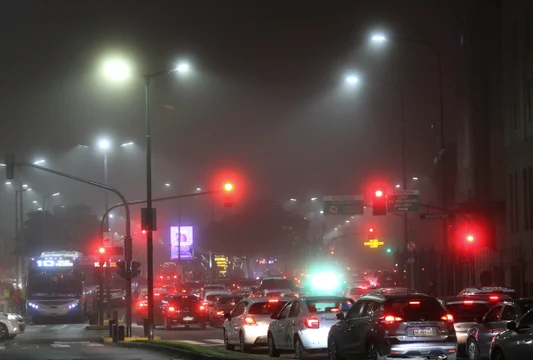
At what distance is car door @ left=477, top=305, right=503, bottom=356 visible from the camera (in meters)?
20.1

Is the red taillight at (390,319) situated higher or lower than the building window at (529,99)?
lower

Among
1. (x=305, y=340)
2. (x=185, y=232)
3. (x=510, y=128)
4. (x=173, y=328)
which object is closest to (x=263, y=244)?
(x=185, y=232)

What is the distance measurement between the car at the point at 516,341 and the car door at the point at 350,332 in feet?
10.7

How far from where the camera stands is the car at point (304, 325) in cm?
2275

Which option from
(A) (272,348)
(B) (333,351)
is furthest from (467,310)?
(A) (272,348)

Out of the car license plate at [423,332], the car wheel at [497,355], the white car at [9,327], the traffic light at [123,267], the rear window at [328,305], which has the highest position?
the traffic light at [123,267]

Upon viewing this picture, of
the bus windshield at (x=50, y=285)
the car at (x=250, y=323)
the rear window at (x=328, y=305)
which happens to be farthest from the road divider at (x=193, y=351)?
the bus windshield at (x=50, y=285)

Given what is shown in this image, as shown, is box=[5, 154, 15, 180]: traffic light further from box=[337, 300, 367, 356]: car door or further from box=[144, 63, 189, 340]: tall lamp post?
box=[337, 300, 367, 356]: car door

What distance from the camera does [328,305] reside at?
966 inches

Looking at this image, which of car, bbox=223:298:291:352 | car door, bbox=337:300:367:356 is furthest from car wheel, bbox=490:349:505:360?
car, bbox=223:298:291:352

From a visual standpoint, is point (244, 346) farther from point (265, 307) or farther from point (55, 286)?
point (55, 286)

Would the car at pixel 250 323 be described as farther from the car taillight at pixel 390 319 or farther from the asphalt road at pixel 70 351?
the car taillight at pixel 390 319

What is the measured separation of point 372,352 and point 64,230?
327 ft

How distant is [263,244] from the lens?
116 metres
